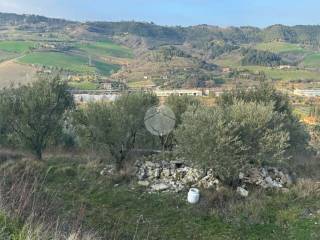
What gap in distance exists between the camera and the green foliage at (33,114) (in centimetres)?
2197

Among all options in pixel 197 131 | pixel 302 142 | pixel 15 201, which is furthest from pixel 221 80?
pixel 15 201

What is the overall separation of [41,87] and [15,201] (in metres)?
17.2

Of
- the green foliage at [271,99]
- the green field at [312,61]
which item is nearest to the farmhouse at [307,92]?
the green field at [312,61]

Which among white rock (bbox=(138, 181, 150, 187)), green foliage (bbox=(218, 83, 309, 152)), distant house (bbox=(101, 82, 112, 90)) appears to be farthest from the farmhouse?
white rock (bbox=(138, 181, 150, 187))

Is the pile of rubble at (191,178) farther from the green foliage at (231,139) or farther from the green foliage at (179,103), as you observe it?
the green foliage at (179,103)

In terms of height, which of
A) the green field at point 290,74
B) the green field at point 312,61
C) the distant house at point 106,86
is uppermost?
the green field at point 312,61

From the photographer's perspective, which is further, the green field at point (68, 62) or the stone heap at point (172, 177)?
the green field at point (68, 62)

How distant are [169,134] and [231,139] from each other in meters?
6.88

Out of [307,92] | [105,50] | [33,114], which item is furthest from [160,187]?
[105,50]

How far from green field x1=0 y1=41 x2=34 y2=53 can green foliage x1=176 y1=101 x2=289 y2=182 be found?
126 metres

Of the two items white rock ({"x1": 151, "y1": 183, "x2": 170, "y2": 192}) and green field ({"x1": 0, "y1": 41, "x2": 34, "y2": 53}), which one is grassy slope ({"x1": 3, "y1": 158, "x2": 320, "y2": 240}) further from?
green field ({"x1": 0, "y1": 41, "x2": 34, "y2": 53})

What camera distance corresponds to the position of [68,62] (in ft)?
412

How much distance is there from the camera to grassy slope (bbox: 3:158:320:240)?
13.3m

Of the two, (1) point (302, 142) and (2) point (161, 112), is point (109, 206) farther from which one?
(1) point (302, 142)
